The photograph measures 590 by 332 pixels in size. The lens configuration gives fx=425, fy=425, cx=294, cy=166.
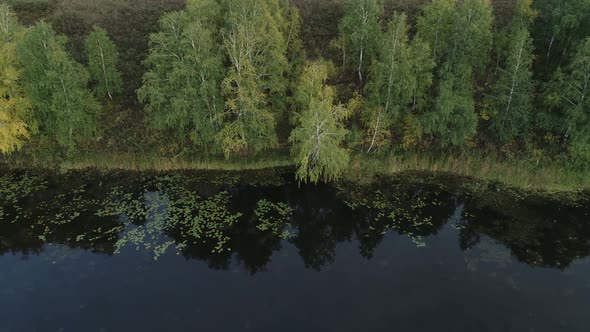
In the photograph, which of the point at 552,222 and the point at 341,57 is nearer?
the point at 552,222

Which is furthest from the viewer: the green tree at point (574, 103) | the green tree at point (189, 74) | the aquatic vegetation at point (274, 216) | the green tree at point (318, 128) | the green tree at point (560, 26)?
the green tree at point (560, 26)

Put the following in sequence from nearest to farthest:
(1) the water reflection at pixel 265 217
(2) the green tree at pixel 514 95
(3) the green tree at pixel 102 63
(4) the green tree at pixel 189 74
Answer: (1) the water reflection at pixel 265 217 → (4) the green tree at pixel 189 74 → (2) the green tree at pixel 514 95 → (3) the green tree at pixel 102 63

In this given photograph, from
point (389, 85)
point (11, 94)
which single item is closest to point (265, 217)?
point (389, 85)

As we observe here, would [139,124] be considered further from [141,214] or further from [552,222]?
[552,222]

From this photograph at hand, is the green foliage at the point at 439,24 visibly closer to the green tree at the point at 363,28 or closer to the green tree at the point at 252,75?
the green tree at the point at 363,28

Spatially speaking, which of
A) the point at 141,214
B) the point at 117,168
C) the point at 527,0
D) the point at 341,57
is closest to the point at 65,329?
the point at 141,214

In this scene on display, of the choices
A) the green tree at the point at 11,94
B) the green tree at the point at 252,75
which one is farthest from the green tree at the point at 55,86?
the green tree at the point at 252,75
